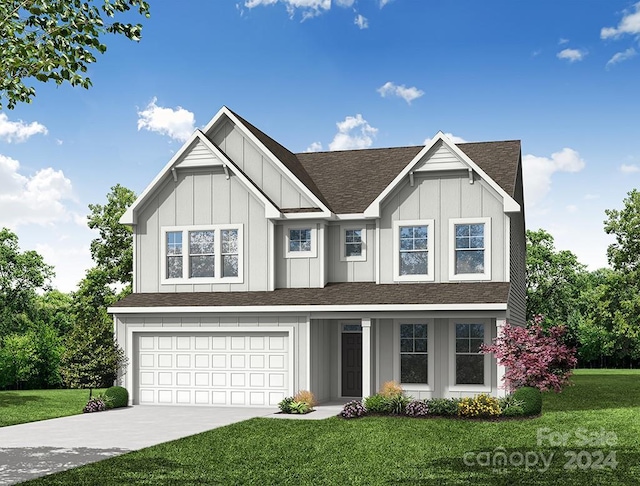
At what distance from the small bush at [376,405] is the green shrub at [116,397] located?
306 inches

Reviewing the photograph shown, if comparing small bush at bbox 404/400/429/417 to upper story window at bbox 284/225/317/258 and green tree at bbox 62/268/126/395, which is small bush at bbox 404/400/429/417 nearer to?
upper story window at bbox 284/225/317/258

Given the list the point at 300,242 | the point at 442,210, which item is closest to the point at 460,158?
the point at 442,210

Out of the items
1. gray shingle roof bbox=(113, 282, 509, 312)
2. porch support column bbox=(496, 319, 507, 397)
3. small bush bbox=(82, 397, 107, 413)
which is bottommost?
small bush bbox=(82, 397, 107, 413)

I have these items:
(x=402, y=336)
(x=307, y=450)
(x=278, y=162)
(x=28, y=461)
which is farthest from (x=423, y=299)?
(x=28, y=461)

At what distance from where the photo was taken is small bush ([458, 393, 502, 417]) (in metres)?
21.7

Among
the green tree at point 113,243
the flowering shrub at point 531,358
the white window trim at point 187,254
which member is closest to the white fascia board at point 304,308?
the flowering shrub at point 531,358

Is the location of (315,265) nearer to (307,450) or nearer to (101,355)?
(101,355)

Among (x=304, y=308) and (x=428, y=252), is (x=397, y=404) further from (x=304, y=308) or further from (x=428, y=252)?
(x=428, y=252)

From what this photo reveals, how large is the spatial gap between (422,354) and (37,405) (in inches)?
527

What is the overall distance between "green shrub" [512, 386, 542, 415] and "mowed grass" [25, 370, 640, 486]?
412mm

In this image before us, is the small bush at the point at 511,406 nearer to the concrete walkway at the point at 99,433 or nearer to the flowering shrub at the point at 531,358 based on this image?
the flowering shrub at the point at 531,358

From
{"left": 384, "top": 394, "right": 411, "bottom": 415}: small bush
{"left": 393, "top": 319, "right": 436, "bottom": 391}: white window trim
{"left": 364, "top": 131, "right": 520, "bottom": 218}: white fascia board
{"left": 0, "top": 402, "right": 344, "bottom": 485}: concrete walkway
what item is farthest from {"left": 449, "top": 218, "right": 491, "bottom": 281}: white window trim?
{"left": 0, "top": 402, "right": 344, "bottom": 485}: concrete walkway

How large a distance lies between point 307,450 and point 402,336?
9.50 m

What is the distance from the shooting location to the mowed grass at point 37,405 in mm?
24234
